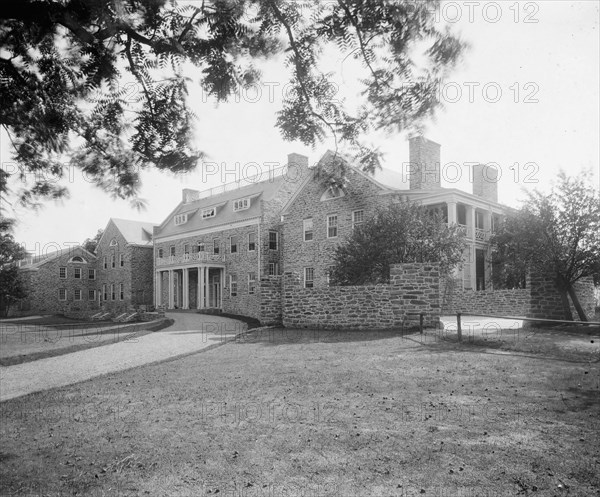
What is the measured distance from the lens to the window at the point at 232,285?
36509mm

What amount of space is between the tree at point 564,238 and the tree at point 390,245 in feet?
13.1

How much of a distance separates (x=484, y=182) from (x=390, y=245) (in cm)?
1363

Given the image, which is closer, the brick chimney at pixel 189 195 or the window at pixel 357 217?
the window at pixel 357 217

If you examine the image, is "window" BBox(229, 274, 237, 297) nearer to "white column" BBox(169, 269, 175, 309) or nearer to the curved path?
"white column" BBox(169, 269, 175, 309)

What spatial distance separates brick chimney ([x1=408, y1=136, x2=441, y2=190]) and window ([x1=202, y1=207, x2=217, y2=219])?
1786 cm

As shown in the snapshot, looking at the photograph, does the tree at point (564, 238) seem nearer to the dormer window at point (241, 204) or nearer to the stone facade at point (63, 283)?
the dormer window at point (241, 204)

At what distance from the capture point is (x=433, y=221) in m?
21.0

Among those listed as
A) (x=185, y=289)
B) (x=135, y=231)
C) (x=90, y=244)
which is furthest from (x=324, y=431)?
(x=90, y=244)

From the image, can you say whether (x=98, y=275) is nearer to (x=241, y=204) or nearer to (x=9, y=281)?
(x=9, y=281)

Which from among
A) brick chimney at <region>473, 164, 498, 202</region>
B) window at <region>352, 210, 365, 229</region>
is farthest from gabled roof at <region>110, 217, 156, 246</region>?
brick chimney at <region>473, 164, 498, 202</region>

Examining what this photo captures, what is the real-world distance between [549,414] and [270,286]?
14.2 meters

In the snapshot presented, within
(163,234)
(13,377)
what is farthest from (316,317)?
(163,234)

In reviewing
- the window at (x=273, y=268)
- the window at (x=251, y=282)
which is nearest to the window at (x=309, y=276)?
the window at (x=273, y=268)

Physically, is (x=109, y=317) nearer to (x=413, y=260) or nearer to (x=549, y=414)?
(x=413, y=260)
